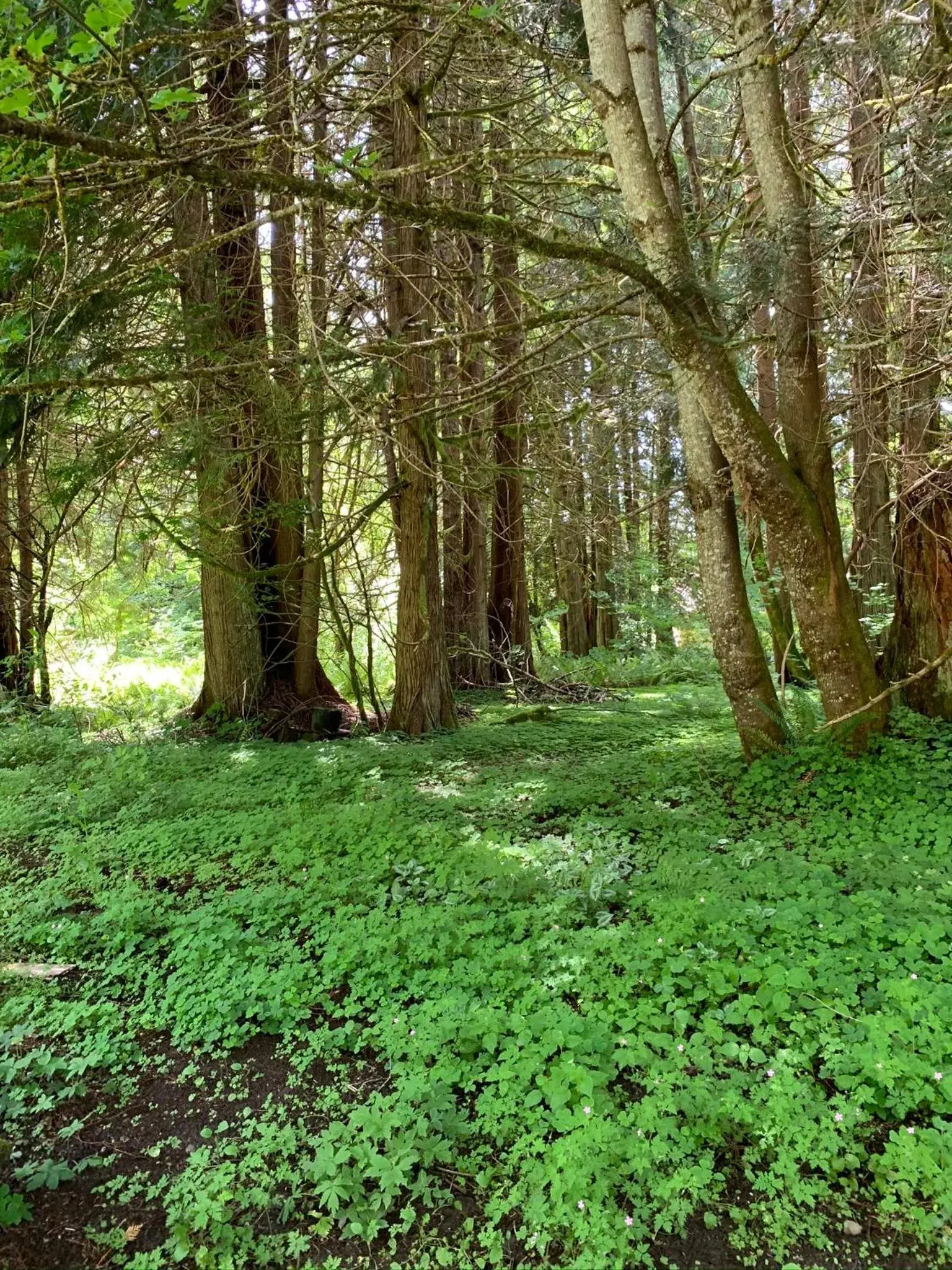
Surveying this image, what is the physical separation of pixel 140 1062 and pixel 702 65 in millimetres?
12625

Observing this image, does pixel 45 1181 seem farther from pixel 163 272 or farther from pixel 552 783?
pixel 163 272

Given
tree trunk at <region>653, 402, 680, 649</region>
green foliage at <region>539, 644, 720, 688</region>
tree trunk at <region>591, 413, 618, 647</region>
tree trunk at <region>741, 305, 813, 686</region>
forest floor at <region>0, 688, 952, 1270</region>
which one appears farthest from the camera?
green foliage at <region>539, 644, 720, 688</region>

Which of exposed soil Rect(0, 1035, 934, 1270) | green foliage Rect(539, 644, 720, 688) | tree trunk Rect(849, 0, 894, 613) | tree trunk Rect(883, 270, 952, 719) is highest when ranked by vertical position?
tree trunk Rect(849, 0, 894, 613)

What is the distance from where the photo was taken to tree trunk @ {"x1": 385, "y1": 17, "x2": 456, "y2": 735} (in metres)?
6.74

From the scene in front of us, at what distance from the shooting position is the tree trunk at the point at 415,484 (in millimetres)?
6738

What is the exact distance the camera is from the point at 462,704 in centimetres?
928

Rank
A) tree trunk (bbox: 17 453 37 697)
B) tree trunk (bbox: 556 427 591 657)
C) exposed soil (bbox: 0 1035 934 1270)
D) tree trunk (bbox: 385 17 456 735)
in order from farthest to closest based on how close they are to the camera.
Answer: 1. tree trunk (bbox: 556 427 591 657)
2. tree trunk (bbox: 17 453 37 697)
3. tree trunk (bbox: 385 17 456 735)
4. exposed soil (bbox: 0 1035 934 1270)

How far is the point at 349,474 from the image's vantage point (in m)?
6.74

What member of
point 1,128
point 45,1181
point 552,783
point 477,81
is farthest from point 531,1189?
point 477,81

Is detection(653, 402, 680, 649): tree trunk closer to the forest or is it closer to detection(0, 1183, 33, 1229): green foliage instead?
the forest

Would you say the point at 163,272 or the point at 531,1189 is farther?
the point at 163,272

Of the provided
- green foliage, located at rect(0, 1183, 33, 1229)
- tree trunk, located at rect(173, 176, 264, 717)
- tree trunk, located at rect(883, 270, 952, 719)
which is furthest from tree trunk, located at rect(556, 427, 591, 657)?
green foliage, located at rect(0, 1183, 33, 1229)

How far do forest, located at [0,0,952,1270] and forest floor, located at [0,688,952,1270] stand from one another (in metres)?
0.02

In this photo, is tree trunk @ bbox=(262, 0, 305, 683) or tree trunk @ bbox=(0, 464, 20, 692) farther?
tree trunk @ bbox=(0, 464, 20, 692)
